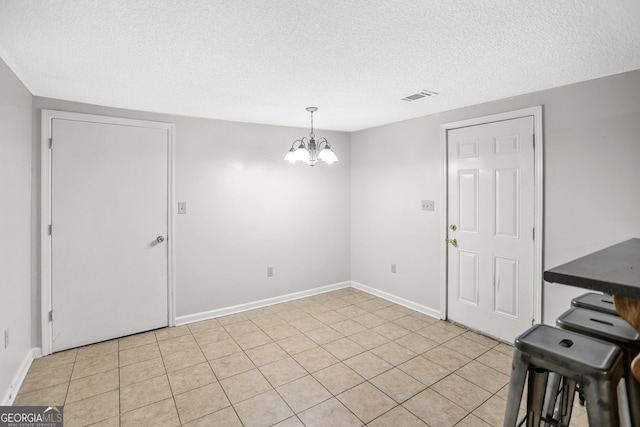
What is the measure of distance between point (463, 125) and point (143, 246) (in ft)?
11.8

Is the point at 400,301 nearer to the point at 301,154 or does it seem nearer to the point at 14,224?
the point at 301,154

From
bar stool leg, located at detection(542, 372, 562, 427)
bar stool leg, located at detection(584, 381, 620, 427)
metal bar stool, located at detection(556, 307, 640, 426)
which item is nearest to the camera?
bar stool leg, located at detection(584, 381, 620, 427)

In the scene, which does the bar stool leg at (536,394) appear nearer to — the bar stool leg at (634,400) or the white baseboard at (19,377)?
the bar stool leg at (634,400)

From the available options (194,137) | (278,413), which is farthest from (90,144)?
(278,413)

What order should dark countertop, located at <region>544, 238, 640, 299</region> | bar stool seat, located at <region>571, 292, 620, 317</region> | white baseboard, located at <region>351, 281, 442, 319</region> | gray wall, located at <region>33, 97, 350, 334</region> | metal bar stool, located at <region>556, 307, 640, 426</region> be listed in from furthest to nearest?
white baseboard, located at <region>351, 281, 442, 319</region> < gray wall, located at <region>33, 97, 350, 334</region> < bar stool seat, located at <region>571, 292, 620, 317</region> < metal bar stool, located at <region>556, 307, 640, 426</region> < dark countertop, located at <region>544, 238, 640, 299</region>

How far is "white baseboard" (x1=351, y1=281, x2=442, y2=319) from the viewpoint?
147 inches

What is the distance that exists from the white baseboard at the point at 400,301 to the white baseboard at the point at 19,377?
3661 millimetres

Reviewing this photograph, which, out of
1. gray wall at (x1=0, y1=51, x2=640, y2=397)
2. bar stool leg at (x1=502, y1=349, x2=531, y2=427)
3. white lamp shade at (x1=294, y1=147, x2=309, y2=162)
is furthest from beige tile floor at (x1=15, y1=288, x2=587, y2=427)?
white lamp shade at (x1=294, y1=147, x2=309, y2=162)

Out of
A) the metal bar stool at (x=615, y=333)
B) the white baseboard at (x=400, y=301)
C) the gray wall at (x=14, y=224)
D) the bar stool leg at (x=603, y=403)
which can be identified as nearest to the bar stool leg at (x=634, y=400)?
the metal bar stool at (x=615, y=333)

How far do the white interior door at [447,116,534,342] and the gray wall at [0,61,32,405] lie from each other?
3785mm

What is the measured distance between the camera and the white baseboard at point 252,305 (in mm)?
3654

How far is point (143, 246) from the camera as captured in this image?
3.37 metres

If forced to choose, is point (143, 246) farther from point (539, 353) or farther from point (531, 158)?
point (531, 158)

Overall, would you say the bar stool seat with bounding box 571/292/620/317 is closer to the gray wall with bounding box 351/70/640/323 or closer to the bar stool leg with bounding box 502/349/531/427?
the bar stool leg with bounding box 502/349/531/427
